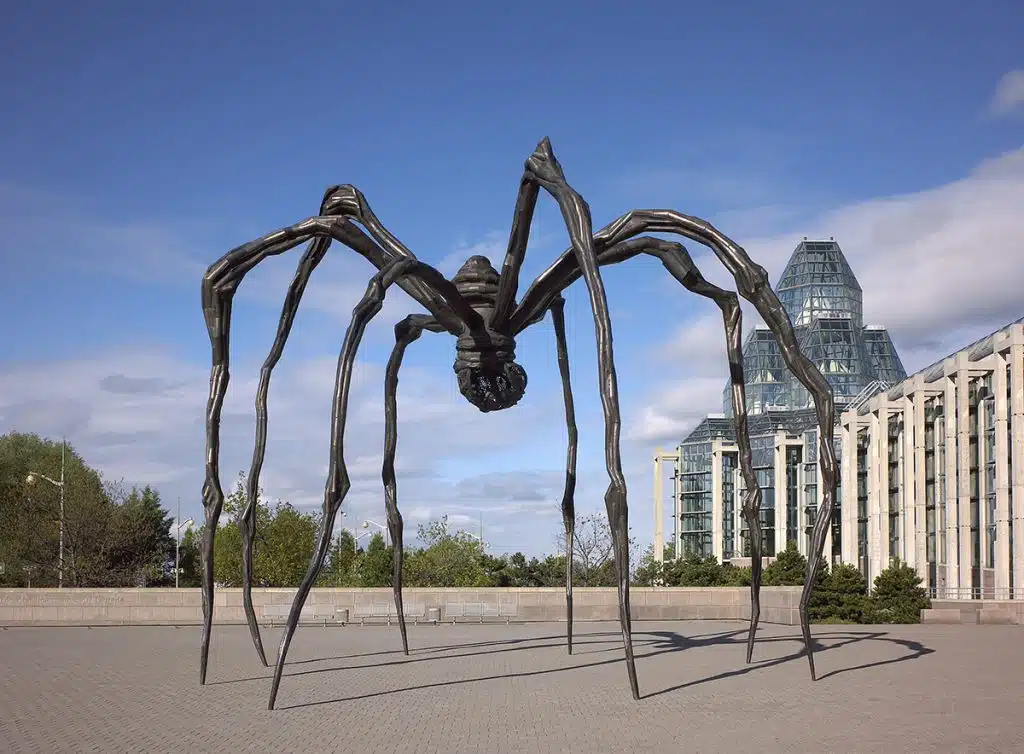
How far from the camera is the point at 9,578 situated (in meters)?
41.4

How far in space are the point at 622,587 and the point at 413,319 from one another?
A: 5.08m

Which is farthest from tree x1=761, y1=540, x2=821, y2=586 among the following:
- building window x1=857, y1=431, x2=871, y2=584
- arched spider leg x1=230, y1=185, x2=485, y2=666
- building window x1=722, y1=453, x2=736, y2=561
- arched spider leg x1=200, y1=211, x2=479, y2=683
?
building window x1=722, y1=453, x2=736, y2=561

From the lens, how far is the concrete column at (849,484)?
167 feet

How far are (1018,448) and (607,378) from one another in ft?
96.0

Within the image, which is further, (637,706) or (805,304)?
(805,304)

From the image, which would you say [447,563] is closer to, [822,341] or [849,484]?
[849,484]

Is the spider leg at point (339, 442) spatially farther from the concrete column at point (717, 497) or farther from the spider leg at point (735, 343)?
the concrete column at point (717, 497)

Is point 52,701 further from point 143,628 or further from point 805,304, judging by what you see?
point 805,304

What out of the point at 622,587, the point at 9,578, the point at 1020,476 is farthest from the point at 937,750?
the point at 9,578

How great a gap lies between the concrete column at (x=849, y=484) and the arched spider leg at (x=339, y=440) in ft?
148

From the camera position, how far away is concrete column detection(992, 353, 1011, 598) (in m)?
34.4

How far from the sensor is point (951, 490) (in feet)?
132

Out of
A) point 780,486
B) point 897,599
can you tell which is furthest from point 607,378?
point 780,486

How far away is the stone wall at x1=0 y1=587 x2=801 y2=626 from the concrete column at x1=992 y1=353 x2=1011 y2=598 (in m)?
16.0
